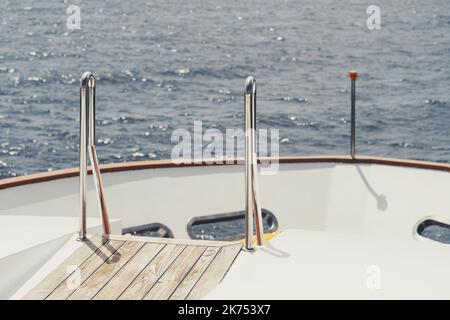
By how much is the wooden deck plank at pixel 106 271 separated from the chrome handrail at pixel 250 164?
538 millimetres

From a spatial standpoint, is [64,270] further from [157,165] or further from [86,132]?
[157,165]

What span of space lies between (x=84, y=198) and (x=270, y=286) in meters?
1.08

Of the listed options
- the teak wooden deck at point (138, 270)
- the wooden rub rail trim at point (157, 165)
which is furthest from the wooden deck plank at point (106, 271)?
the wooden rub rail trim at point (157, 165)

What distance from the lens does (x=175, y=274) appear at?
3369 mm

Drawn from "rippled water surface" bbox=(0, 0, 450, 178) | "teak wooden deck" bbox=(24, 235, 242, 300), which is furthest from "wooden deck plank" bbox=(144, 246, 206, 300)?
"rippled water surface" bbox=(0, 0, 450, 178)

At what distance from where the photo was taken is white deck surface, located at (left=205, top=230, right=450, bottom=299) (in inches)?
121

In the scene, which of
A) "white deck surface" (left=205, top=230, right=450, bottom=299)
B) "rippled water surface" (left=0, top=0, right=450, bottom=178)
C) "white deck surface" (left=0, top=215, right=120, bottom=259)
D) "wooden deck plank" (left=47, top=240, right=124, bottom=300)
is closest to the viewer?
"white deck surface" (left=205, top=230, right=450, bottom=299)

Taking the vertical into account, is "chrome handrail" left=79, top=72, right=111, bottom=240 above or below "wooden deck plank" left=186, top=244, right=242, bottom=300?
above

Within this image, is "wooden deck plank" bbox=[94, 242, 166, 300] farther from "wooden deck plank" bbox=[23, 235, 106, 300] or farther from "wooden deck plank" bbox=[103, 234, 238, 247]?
"wooden deck plank" bbox=[23, 235, 106, 300]

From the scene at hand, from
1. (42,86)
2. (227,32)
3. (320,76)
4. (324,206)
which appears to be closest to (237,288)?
(324,206)

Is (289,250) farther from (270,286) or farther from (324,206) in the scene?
(324,206)

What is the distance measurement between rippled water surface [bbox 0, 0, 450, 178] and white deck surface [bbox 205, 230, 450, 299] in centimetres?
1936

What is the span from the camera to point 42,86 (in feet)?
119

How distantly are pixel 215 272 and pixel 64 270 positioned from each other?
652 mm
